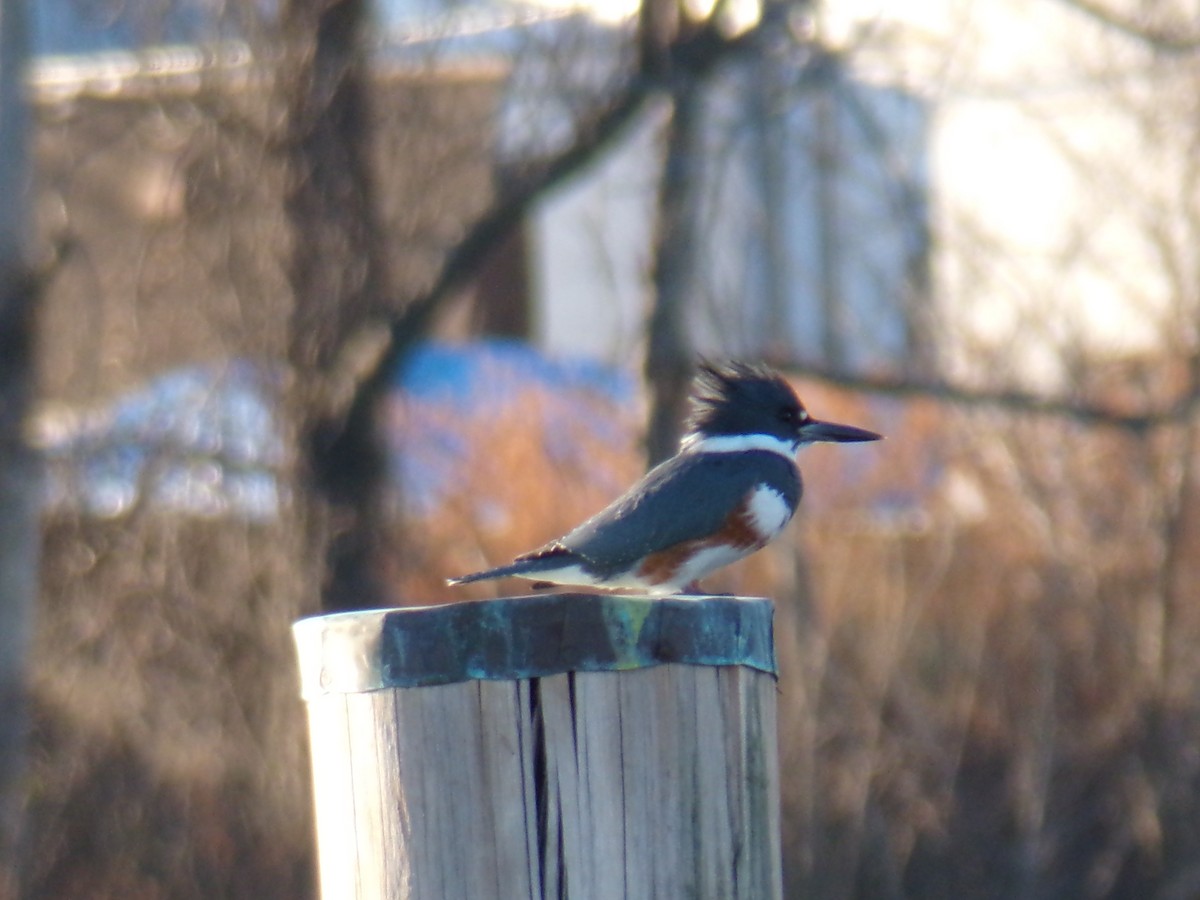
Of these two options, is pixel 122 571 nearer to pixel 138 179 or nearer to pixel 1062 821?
pixel 1062 821

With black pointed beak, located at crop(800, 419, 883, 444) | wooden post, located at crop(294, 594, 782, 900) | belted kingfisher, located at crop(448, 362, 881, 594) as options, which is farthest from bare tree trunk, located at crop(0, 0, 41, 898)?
wooden post, located at crop(294, 594, 782, 900)

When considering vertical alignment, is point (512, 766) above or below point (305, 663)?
below

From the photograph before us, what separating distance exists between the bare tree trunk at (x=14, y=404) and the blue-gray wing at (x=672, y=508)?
4.52 metres

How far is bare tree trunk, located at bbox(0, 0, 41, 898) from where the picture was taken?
7.12m

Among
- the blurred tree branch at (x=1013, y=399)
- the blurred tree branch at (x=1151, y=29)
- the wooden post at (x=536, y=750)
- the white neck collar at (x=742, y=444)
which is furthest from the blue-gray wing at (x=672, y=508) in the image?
the blurred tree branch at (x=1151, y=29)

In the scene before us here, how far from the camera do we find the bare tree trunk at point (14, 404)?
712 cm

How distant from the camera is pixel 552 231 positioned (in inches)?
607

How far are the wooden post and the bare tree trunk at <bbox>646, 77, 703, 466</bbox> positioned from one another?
4.97 meters

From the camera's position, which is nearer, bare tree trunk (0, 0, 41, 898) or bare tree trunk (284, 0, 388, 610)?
bare tree trunk (0, 0, 41, 898)

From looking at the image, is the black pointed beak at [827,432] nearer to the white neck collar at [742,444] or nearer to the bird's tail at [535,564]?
the white neck collar at [742,444]

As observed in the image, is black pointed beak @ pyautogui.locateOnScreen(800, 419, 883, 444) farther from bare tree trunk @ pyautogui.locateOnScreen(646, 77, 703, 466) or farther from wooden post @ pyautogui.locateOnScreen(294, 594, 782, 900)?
bare tree trunk @ pyautogui.locateOnScreen(646, 77, 703, 466)

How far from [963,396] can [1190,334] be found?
4.08 ft

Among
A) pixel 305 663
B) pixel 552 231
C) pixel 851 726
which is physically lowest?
pixel 851 726

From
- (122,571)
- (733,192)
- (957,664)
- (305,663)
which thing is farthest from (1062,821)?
(305,663)
